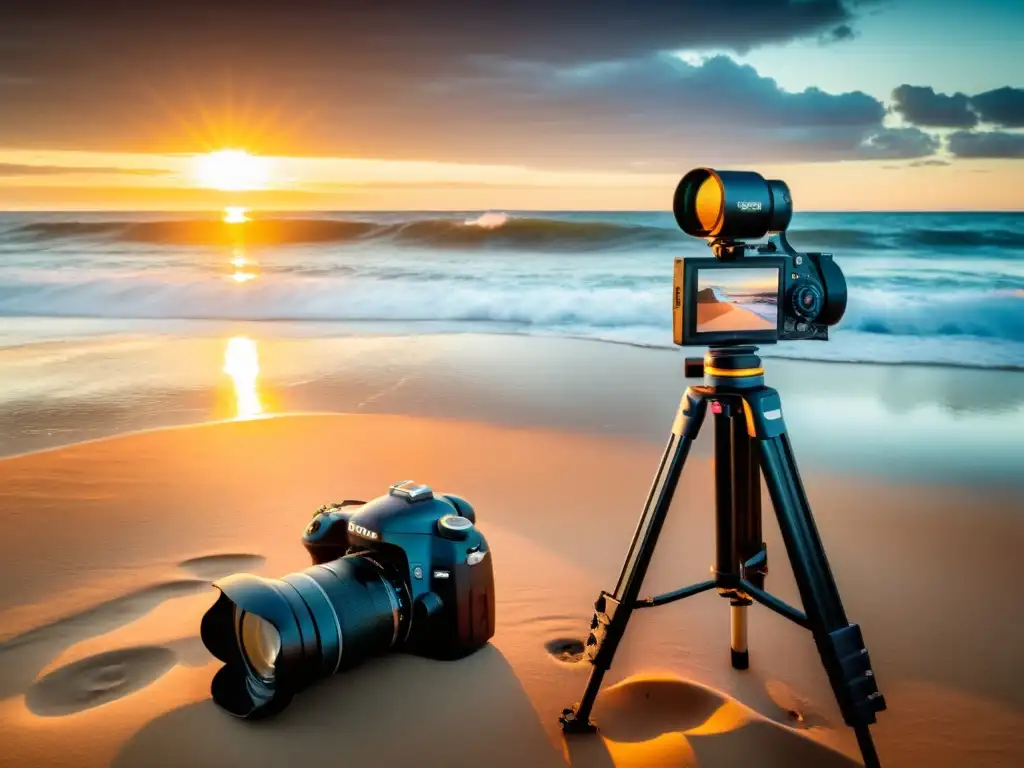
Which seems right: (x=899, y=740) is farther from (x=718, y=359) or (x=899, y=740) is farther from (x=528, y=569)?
(x=528, y=569)

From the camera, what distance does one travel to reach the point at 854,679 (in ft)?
5.36

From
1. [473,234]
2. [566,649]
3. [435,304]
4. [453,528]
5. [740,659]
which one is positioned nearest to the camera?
[453,528]

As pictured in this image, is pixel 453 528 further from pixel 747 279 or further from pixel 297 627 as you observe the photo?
pixel 747 279

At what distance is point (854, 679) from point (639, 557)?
480 millimetres

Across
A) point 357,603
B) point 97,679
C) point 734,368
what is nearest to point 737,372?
point 734,368

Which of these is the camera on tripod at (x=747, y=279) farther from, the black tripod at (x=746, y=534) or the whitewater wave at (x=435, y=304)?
the whitewater wave at (x=435, y=304)

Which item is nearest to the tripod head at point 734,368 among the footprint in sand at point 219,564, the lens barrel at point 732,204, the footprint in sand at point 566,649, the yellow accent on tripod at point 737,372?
the yellow accent on tripod at point 737,372

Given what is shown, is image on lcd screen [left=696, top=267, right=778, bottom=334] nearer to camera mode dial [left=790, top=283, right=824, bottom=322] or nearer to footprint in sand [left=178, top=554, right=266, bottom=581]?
camera mode dial [left=790, top=283, right=824, bottom=322]

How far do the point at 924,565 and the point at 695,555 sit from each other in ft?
2.55

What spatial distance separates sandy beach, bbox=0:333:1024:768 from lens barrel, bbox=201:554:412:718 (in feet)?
0.30

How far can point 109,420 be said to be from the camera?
475 cm

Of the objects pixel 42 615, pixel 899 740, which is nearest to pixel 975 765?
pixel 899 740

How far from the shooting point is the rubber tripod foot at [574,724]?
1.94 meters

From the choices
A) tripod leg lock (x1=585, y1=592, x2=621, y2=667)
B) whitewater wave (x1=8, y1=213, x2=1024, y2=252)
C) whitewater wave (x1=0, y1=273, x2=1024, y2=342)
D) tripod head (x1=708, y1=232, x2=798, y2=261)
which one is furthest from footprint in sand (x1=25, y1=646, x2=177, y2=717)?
whitewater wave (x1=8, y1=213, x2=1024, y2=252)
